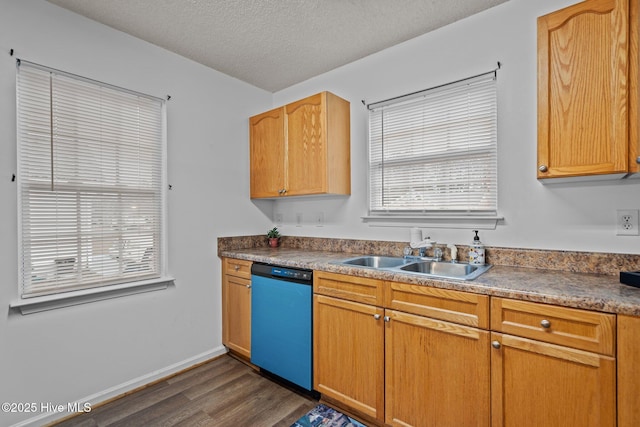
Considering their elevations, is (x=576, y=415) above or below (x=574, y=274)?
below

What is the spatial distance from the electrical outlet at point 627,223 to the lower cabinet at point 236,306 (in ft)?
7.84

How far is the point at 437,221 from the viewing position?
7.34ft

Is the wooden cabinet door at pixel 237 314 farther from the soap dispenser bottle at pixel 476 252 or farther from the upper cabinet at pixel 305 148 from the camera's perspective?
the soap dispenser bottle at pixel 476 252

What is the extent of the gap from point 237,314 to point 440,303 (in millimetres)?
1811

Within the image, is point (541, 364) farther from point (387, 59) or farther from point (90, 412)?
point (90, 412)

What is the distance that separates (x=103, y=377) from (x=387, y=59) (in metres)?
3.15

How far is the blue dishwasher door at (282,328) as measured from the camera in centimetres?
214

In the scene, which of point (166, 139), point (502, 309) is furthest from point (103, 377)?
point (502, 309)

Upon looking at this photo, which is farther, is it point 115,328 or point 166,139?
point 166,139

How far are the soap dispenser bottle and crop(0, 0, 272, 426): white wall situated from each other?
2.03 m

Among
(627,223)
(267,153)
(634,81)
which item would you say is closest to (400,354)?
(627,223)

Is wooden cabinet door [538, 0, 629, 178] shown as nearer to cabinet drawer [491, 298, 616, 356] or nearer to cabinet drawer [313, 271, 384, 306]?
cabinet drawer [491, 298, 616, 356]

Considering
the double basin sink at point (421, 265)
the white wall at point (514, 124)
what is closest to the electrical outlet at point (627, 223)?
the white wall at point (514, 124)

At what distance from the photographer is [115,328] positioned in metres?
2.19
